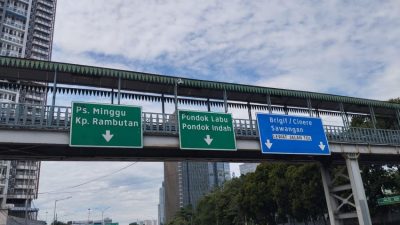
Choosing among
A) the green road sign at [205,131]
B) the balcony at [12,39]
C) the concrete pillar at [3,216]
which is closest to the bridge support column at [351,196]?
the green road sign at [205,131]

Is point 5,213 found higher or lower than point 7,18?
lower

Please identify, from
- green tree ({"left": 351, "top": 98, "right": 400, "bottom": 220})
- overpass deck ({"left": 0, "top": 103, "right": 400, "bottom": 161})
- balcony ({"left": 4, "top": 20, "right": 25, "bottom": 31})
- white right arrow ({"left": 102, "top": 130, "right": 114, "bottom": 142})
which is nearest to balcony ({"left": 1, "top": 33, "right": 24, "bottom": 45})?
balcony ({"left": 4, "top": 20, "right": 25, "bottom": 31})

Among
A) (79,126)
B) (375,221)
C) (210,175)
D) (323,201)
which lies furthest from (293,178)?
(210,175)

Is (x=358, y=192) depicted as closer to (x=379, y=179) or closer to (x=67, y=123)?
(x=379, y=179)

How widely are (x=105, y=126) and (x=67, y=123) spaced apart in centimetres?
171

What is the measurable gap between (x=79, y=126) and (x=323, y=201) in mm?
26963

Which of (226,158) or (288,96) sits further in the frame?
(288,96)

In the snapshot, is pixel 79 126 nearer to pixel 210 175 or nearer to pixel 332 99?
pixel 332 99

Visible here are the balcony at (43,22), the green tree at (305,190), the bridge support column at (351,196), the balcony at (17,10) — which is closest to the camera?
the bridge support column at (351,196)

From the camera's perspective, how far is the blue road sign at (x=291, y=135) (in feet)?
67.0

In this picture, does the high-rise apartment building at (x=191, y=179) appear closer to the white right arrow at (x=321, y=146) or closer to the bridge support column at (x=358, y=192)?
the bridge support column at (x=358, y=192)

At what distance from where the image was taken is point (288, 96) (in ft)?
80.3

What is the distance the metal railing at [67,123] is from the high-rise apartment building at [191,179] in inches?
4307

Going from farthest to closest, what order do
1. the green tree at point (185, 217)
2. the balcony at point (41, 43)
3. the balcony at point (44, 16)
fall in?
the balcony at point (44, 16) → the balcony at point (41, 43) → the green tree at point (185, 217)
